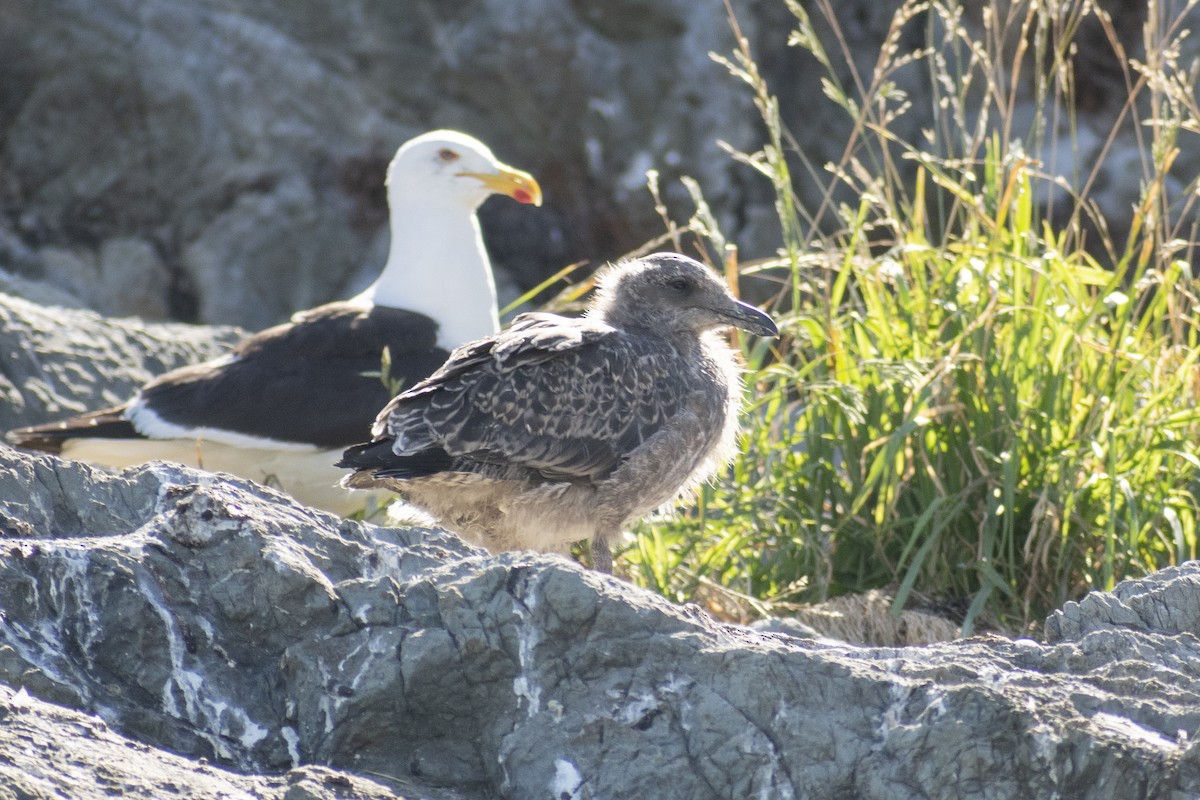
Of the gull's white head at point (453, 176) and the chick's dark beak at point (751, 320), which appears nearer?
the chick's dark beak at point (751, 320)

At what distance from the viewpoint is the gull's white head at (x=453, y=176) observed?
6.95 m

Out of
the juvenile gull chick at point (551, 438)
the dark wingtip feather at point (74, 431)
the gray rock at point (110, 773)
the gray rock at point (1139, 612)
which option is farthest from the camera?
the dark wingtip feather at point (74, 431)

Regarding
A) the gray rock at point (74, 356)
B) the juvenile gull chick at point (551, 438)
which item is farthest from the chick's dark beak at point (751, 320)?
the gray rock at point (74, 356)

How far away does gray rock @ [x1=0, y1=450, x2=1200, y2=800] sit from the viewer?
96.8 inches

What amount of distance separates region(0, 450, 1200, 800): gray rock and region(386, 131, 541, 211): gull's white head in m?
4.26

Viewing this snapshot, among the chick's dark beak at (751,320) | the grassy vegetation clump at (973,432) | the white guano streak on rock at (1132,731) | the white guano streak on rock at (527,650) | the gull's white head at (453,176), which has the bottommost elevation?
the grassy vegetation clump at (973,432)

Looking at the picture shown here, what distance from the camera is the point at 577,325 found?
191 inches

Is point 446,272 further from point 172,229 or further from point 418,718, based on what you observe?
point 418,718

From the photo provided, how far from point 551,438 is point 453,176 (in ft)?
8.72

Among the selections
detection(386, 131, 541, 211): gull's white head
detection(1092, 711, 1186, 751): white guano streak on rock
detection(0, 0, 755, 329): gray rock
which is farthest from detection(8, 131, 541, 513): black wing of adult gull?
detection(1092, 711, 1186, 751): white guano streak on rock

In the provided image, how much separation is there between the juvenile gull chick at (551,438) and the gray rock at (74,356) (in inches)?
87.2

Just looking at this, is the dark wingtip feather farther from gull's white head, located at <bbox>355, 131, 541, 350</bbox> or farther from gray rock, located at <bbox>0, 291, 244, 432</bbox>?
gull's white head, located at <bbox>355, 131, 541, 350</bbox>

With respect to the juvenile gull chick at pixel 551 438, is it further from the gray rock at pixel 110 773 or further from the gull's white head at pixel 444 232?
the gray rock at pixel 110 773

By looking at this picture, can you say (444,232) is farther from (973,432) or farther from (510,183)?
(973,432)
